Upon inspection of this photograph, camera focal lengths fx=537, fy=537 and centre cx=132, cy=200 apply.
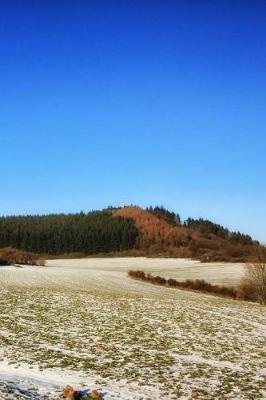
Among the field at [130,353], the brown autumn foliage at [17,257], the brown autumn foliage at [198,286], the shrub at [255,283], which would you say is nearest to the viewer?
the field at [130,353]

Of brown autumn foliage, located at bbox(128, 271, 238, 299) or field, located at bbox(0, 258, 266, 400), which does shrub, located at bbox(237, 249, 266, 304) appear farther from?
field, located at bbox(0, 258, 266, 400)

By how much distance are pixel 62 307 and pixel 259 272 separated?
99.4ft

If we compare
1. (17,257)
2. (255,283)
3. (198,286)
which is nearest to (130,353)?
(255,283)

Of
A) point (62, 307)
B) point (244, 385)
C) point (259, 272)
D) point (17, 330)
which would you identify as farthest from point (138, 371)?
point (259, 272)

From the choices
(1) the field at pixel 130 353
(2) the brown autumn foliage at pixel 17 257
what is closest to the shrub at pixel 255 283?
(1) the field at pixel 130 353

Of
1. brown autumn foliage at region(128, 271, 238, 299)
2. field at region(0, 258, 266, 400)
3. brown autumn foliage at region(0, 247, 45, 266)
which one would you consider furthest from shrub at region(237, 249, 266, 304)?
brown autumn foliage at region(0, 247, 45, 266)

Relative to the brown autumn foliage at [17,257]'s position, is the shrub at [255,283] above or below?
below

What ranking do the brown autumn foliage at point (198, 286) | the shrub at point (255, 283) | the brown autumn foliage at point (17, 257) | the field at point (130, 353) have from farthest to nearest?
the brown autumn foliage at point (17, 257)
the brown autumn foliage at point (198, 286)
the shrub at point (255, 283)
the field at point (130, 353)

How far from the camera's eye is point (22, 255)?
151 metres

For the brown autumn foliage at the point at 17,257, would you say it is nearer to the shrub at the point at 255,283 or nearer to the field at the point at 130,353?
the shrub at the point at 255,283

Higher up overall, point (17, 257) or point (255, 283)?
point (17, 257)

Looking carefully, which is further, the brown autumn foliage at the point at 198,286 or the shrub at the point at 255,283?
the brown autumn foliage at the point at 198,286

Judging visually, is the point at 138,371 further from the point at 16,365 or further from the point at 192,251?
the point at 192,251

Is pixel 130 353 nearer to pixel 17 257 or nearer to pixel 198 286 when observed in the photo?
pixel 198 286
